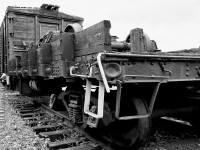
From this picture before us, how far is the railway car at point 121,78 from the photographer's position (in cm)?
278

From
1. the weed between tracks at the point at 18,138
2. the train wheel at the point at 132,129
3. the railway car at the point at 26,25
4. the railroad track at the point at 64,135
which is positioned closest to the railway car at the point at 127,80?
the train wheel at the point at 132,129

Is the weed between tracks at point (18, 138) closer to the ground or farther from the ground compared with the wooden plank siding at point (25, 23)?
closer to the ground

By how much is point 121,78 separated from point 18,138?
2.38 meters

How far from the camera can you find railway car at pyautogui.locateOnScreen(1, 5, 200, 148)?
2.78 meters

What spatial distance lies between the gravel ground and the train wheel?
1120 millimetres

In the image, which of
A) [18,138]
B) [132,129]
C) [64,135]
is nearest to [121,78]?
[132,129]

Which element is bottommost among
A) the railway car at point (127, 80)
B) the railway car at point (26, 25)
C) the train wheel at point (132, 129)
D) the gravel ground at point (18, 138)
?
the gravel ground at point (18, 138)

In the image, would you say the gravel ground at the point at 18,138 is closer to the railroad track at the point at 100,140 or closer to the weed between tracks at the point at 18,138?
the weed between tracks at the point at 18,138

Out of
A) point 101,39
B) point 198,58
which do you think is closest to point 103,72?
point 101,39

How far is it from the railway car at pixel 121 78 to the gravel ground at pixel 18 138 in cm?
73

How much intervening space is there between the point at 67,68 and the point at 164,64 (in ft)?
4.84

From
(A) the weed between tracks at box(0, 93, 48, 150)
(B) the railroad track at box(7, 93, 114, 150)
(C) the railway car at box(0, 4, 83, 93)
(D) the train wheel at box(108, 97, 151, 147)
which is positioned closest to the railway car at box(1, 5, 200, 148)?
(D) the train wheel at box(108, 97, 151, 147)

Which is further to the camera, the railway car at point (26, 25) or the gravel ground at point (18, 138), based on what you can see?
the railway car at point (26, 25)

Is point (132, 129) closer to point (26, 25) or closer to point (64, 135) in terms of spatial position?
point (64, 135)
